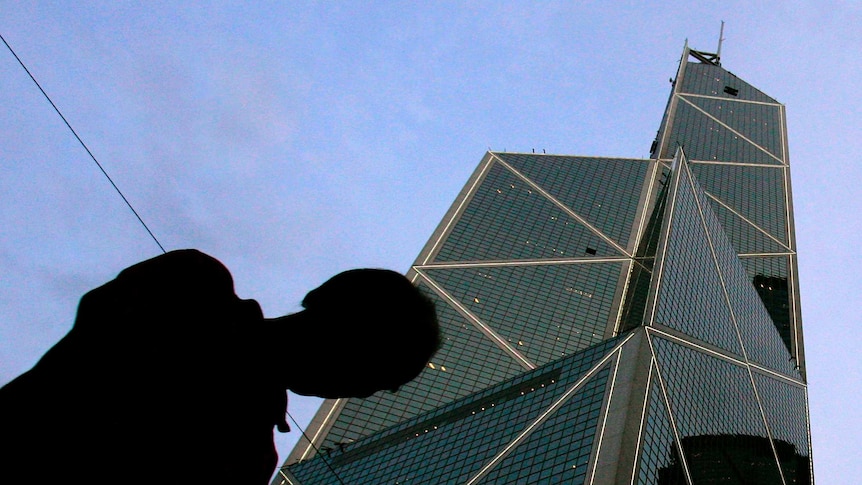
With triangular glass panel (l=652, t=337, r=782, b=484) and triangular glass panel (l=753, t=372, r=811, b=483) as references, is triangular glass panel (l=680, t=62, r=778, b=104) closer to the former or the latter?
triangular glass panel (l=753, t=372, r=811, b=483)

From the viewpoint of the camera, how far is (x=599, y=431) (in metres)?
44.7

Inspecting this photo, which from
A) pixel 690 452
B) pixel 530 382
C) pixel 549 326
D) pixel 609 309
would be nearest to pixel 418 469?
pixel 530 382

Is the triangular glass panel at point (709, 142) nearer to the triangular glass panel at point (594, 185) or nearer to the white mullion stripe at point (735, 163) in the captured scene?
the white mullion stripe at point (735, 163)

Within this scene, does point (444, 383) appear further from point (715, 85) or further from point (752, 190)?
point (715, 85)

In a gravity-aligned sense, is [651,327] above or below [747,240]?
below

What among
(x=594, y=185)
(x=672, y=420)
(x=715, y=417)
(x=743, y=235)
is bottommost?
(x=672, y=420)

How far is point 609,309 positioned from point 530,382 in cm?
4203

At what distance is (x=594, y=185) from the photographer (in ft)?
365

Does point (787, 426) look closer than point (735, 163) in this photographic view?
Yes

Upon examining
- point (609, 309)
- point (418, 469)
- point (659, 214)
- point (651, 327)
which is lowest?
point (418, 469)

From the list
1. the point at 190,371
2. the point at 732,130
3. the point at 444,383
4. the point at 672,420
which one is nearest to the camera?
the point at 190,371

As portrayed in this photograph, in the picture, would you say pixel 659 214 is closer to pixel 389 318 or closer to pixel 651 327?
pixel 651 327

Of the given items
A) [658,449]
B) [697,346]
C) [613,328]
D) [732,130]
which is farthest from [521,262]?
[732,130]

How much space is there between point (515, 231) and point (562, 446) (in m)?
55.0
